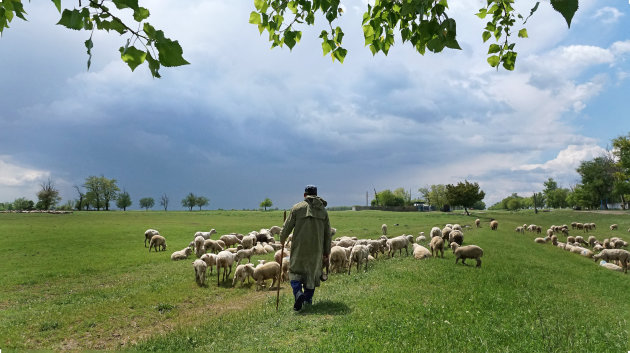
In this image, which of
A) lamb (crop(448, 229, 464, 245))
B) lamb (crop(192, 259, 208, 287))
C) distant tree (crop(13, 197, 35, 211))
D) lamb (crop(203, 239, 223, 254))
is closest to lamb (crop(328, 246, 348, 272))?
lamb (crop(192, 259, 208, 287))

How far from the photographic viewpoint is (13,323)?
10867 mm

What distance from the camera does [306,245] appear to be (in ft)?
32.6

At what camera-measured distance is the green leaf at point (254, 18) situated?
6453 millimetres

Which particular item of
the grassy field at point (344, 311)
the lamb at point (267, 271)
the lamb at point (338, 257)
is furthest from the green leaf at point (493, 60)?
the lamb at point (338, 257)

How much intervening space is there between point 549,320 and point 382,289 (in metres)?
4.27

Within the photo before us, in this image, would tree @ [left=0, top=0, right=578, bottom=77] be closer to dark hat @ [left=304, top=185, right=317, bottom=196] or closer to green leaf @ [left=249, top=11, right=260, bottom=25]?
green leaf @ [left=249, top=11, right=260, bottom=25]

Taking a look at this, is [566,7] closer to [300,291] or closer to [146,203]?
[300,291]

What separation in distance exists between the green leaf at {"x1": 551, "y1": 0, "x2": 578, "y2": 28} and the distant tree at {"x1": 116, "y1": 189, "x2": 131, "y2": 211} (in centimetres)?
13918

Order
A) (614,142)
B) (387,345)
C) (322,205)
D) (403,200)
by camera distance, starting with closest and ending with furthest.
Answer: (387,345) → (322,205) → (614,142) → (403,200)

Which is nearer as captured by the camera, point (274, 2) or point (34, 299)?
point (274, 2)

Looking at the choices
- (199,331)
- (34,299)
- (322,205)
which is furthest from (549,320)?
(34,299)

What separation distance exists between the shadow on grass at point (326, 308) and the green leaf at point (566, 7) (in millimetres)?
7313

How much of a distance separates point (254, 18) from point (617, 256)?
28696mm

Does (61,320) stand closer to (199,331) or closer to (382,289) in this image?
(199,331)
